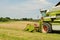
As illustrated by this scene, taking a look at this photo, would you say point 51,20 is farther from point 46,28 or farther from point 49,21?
point 46,28

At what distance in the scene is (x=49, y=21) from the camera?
1612 centimetres

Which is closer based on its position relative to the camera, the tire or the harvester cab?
the harvester cab

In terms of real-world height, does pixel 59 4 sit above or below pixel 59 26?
above

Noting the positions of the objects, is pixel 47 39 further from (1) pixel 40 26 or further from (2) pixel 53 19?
(1) pixel 40 26

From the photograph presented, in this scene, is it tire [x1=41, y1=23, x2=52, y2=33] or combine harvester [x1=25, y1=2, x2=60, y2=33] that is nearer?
combine harvester [x1=25, y1=2, x2=60, y2=33]

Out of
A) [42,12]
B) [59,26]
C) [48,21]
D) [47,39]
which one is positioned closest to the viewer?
[47,39]

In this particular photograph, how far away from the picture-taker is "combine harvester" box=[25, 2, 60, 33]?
609 inches

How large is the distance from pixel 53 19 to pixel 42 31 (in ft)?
4.93

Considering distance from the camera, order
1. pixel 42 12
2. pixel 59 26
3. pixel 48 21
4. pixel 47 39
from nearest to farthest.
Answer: pixel 47 39 → pixel 59 26 → pixel 48 21 → pixel 42 12

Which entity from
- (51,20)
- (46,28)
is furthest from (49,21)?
(46,28)

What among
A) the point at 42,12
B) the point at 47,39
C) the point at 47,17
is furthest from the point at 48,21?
the point at 47,39

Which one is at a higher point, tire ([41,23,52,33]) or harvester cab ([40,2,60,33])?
harvester cab ([40,2,60,33])

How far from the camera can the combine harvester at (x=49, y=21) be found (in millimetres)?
15462

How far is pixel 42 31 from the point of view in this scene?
16.7m
